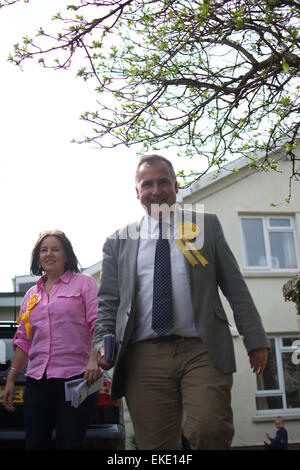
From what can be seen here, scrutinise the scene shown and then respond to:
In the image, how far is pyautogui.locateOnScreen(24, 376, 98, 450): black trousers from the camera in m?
3.22

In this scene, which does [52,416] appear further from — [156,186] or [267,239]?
[267,239]

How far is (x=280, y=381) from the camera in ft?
49.3

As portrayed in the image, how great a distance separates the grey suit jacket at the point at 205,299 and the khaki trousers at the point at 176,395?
0.08 meters

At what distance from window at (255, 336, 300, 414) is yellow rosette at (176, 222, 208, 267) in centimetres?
1254

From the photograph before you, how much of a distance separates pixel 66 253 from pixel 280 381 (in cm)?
1247

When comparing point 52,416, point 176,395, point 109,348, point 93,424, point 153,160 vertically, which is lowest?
point 93,424

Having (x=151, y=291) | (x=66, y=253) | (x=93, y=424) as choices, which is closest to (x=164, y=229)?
(x=151, y=291)

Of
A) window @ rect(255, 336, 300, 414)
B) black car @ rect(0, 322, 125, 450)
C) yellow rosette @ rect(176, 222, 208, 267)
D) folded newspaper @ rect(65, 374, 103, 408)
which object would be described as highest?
yellow rosette @ rect(176, 222, 208, 267)

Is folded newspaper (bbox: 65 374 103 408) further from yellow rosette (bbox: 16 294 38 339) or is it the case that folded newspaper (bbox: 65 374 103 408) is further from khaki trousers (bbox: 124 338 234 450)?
yellow rosette (bbox: 16 294 38 339)

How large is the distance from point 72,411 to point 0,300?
13.6 meters

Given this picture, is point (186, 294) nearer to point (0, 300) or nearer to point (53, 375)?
point (53, 375)

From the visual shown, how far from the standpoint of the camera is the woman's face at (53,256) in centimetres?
381

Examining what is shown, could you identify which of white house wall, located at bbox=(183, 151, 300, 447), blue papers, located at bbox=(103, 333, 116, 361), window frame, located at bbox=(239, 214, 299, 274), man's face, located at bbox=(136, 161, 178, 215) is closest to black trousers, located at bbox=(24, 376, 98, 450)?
blue papers, located at bbox=(103, 333, 116, 361)

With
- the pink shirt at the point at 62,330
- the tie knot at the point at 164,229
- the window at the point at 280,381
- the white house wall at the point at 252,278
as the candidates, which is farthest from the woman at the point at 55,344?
the window at the point at 280,381
